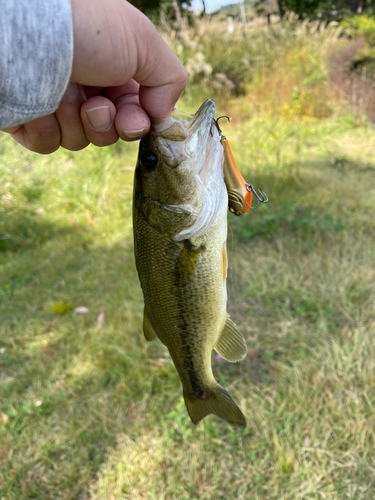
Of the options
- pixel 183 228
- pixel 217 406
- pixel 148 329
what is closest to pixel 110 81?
pixel 183 228

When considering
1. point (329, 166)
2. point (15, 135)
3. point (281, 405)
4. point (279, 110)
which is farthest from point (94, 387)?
point (279, 110)

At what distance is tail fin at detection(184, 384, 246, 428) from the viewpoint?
1372 mm

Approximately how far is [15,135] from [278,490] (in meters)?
2.31

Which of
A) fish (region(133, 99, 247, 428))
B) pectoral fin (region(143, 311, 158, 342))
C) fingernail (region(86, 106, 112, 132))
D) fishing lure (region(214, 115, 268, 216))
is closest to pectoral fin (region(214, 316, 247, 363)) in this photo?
fish (region(133, 99, 247, 428))

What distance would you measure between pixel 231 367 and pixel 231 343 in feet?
4.27

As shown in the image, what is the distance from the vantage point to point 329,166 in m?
5.12

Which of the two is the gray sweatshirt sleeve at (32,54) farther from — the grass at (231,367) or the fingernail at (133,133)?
the grass at (231,367)

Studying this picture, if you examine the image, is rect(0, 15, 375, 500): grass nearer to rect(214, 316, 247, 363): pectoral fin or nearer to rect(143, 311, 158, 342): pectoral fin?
rect(214, 316, 247, 363): pectoral fin

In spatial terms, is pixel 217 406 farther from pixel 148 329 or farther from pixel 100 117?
pixel 100 117

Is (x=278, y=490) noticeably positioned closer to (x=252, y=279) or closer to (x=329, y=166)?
(x=252, y=279)

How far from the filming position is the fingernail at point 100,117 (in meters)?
1.24

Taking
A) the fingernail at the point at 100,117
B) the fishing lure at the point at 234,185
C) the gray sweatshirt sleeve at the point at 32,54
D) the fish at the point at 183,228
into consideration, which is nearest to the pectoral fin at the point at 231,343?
the fish at the point at 183,228

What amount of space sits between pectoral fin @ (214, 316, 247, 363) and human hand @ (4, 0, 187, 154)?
2.65 ft

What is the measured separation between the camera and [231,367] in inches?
102
